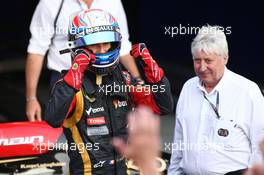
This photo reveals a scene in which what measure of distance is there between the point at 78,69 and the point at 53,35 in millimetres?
1499

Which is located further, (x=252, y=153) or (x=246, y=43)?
(x=246, y=43)

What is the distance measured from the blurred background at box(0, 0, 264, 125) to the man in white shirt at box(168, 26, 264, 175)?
3341mm

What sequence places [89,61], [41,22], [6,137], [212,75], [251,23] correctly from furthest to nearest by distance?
[251,23] < [41,22] < [6,137] < [212,75] < [89,61]

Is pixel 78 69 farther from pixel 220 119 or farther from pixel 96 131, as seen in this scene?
pixel 220 119

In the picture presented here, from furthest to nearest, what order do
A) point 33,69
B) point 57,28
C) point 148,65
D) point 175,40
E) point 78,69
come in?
point 175,40 < point 33,69 < point 57,28 < point 148,65 < point 78,69

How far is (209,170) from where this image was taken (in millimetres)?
Result: 3330

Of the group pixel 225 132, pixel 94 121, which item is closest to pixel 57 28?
pixel 94 121

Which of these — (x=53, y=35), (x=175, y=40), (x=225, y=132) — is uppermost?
(x=175, y=40)

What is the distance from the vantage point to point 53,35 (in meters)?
4.54

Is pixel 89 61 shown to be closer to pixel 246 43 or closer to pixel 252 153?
pixel 252 153

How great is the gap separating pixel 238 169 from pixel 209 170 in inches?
5.7

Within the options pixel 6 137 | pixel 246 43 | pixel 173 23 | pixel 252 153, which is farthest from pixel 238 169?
pixel 173 23

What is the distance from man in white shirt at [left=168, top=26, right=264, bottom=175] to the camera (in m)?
3.31

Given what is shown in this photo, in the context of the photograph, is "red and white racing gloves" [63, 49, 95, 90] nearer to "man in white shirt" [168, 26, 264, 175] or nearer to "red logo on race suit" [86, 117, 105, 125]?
"red logo on race suit" [86, 117, 105, 125]
